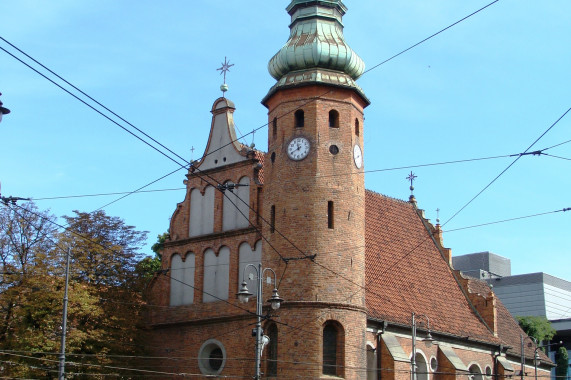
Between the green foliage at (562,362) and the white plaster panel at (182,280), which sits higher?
the white plaster panel at (182,280)

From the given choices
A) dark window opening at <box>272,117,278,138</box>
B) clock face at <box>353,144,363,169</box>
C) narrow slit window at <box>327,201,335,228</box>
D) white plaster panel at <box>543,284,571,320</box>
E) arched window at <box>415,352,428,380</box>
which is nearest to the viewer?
narrow slit window at <box>327,201,335,228</box>

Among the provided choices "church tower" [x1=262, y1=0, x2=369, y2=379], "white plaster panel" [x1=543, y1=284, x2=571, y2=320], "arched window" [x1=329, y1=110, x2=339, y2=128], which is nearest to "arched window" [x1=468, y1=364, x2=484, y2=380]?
"church tower" [x1=262, y1=0, x2=369, y2=379]

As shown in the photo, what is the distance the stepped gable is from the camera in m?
39.8

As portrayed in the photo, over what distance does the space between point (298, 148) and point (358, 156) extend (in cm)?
267

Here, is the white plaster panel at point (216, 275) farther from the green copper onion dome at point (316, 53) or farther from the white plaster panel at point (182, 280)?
the green copper onion dome at point (316, 53)

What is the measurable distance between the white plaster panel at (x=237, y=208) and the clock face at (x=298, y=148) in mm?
2801

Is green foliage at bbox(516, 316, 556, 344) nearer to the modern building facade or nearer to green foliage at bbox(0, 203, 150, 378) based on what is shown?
the modern building facade

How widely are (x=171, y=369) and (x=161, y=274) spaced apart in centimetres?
444

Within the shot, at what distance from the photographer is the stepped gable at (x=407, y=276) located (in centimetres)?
3984

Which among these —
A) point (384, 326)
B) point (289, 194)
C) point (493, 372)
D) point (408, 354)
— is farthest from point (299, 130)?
point (493, 372)

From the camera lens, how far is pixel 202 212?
39.1 metres

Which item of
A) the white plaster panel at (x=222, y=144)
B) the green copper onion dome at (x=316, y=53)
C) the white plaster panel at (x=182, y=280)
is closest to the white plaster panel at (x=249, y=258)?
the white plaster panel at (x=182, y=280)

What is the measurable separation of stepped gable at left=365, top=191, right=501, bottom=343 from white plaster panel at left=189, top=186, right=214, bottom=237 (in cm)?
740

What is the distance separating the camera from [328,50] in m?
36.1
